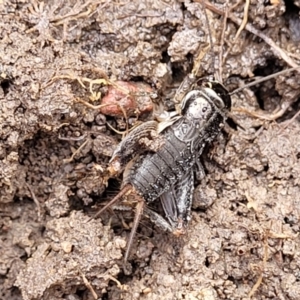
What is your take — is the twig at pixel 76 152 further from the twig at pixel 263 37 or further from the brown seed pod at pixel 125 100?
the twig at pixel 263 37

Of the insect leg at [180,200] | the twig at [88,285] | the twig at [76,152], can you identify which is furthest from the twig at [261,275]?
the twig at [76,152]

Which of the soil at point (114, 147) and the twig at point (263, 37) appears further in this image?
the twig at point (263, 37)

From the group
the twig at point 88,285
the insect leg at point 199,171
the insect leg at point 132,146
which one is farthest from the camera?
the insect leg at point 199,171

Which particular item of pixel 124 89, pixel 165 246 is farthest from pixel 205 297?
pixel 124 89

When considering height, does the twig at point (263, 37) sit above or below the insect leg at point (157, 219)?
above

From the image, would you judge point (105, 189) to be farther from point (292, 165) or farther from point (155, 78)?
point (292, 165)

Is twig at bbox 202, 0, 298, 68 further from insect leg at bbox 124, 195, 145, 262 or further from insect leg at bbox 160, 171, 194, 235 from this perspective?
insect leg at bbox 124, 195, 145, 262

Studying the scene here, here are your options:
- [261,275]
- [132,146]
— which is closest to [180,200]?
[132,146]

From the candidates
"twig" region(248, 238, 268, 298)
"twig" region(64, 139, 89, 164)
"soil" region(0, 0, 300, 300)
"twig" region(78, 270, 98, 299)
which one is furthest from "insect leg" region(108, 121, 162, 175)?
"twig" region(248, 238, 268, 298)
